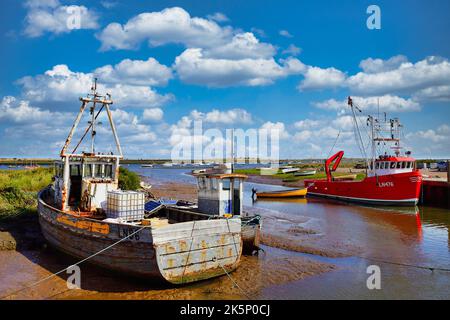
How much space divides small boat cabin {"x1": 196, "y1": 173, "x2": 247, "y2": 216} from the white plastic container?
116 inches

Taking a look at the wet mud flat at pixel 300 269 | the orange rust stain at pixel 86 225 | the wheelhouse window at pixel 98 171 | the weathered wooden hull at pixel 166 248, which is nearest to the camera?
the weathered wooden hull at pixel 166 248

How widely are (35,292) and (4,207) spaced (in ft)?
44.2

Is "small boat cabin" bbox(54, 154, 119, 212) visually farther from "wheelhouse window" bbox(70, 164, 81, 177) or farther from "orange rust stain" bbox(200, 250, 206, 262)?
"orange rust stain" bbox(200, 250, 206, 262)

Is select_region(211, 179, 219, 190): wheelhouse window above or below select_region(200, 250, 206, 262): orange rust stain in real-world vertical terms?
above

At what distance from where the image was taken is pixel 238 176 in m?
15.7

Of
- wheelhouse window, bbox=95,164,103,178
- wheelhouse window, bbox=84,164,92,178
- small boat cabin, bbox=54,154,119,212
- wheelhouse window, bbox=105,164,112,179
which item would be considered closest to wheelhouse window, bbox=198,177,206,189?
small boat cabin, bbox=54,154,119,212

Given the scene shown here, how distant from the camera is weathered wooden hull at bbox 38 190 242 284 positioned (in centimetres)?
1134

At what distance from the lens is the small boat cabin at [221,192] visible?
15.7m

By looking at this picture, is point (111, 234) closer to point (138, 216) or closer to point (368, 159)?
point (138, 216)

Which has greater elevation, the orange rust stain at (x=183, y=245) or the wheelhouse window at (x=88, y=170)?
the wheelhouse window at (x=88, y=170)

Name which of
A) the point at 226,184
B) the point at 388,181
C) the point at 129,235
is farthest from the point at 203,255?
the point at 388,181

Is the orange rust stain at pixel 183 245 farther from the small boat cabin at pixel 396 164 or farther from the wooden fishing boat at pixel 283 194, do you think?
the wooden fishing boat at pixel 283 194

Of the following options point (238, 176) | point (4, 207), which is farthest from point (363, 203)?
point (4, 207)

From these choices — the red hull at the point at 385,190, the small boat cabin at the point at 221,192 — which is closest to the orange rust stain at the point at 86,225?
the small boat cabin at the point at 221,192
